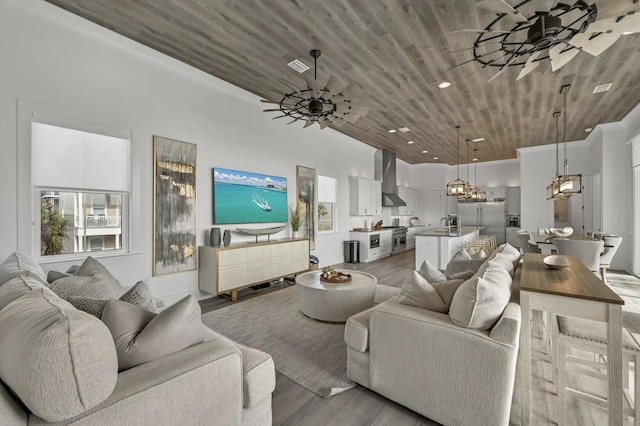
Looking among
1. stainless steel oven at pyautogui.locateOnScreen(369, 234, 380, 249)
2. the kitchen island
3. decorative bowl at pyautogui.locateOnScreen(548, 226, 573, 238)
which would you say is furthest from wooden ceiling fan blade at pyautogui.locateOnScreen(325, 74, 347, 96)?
stainless steel oven at pyautogui.locateOnScreen(369, 234, 380, 249)

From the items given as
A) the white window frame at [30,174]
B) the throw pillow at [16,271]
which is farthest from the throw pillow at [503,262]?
the white window frame at [30,174]

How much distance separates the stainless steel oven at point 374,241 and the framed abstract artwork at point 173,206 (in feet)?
15.2

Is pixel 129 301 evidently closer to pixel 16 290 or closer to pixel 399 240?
pixel 16 290

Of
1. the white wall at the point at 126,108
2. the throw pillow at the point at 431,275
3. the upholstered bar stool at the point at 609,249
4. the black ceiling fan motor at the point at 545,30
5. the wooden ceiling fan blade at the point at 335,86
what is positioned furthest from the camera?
the upholstered bar stool at the point at 609,249

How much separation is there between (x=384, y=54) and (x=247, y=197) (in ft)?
9.95

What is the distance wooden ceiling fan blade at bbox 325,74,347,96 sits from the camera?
300cm

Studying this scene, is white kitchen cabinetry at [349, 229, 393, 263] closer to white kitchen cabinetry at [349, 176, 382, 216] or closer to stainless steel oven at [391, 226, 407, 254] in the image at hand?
stainless steel oven at [391, 226, 407, 254]

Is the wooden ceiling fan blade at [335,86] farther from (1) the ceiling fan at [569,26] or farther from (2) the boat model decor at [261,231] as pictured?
(2) the boat model decor at [261,231]

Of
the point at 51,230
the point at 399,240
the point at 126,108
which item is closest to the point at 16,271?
the point at 51,230

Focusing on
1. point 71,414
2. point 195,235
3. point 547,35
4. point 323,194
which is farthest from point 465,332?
point 323,194

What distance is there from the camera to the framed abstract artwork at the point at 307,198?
609 cm

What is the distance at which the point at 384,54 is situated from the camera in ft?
11.8

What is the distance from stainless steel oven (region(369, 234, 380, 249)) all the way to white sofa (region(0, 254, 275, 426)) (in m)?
6.39

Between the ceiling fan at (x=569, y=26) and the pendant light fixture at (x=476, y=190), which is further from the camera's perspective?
the pendant light fixture at (x=476, y=190)
